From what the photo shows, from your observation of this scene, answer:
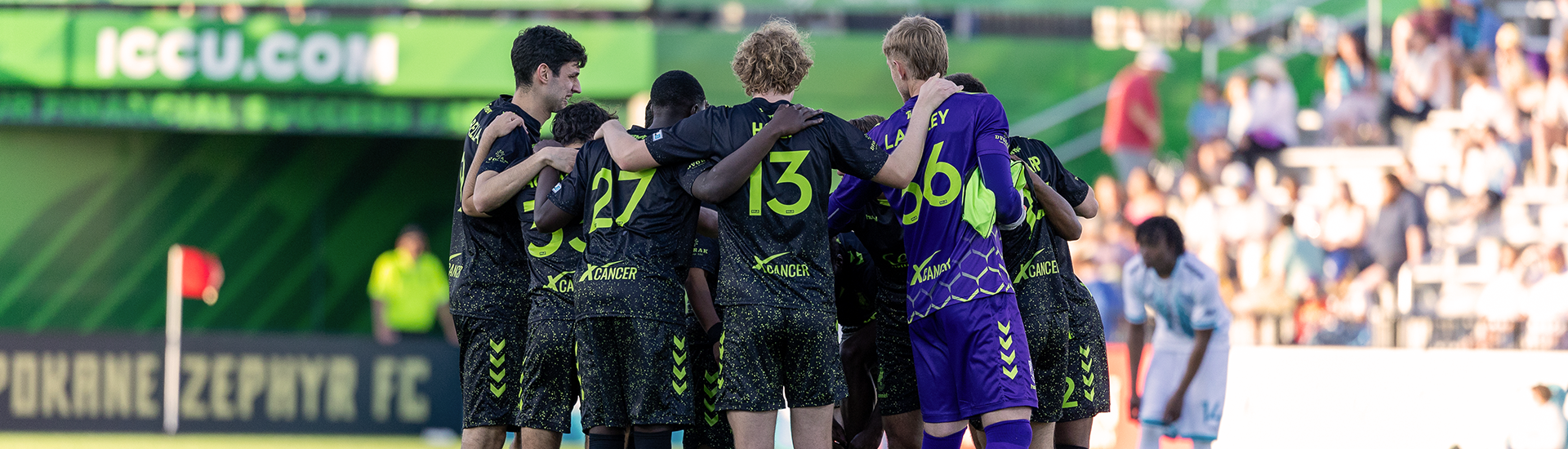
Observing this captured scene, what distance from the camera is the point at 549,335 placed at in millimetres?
5340

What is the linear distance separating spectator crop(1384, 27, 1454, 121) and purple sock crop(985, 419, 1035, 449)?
1099 centimetres

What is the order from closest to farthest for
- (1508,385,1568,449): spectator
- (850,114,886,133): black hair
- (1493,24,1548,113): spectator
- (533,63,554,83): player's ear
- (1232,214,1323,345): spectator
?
(533,63,554,83): player's ear < (850,114,886,133): black hair < (1508,385,1568,449): spectator < (1232,214,1323,345): spectator < (1493,24,1548,113): spectator

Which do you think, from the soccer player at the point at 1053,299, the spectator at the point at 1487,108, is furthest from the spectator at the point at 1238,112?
the soccer player at the point at 1053,299

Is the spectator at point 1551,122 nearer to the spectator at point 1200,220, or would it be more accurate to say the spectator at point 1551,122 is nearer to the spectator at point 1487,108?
the spectator at point 1487,108

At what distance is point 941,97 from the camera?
17.0ft

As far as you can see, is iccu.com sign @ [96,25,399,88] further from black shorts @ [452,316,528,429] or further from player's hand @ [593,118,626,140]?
player's hand @ [593,118,626,140]

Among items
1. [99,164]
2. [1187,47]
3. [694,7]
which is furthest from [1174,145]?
[99,164]

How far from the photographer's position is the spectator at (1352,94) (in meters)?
14.5

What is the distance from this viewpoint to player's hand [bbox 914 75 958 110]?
5160mm

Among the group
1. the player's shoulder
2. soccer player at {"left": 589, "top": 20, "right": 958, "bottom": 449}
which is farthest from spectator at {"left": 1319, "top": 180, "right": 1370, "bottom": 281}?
soccer player at {"left": 589, "top": 20, "right": 958, "bottom": 449}

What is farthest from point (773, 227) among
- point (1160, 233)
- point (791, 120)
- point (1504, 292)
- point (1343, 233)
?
point (1504, 292)

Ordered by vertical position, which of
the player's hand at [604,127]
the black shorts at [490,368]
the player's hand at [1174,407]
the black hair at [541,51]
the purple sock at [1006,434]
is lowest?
the player's hand at [1174,407]

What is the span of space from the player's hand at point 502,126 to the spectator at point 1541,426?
714 cm

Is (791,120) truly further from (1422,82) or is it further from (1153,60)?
(1422,82)
